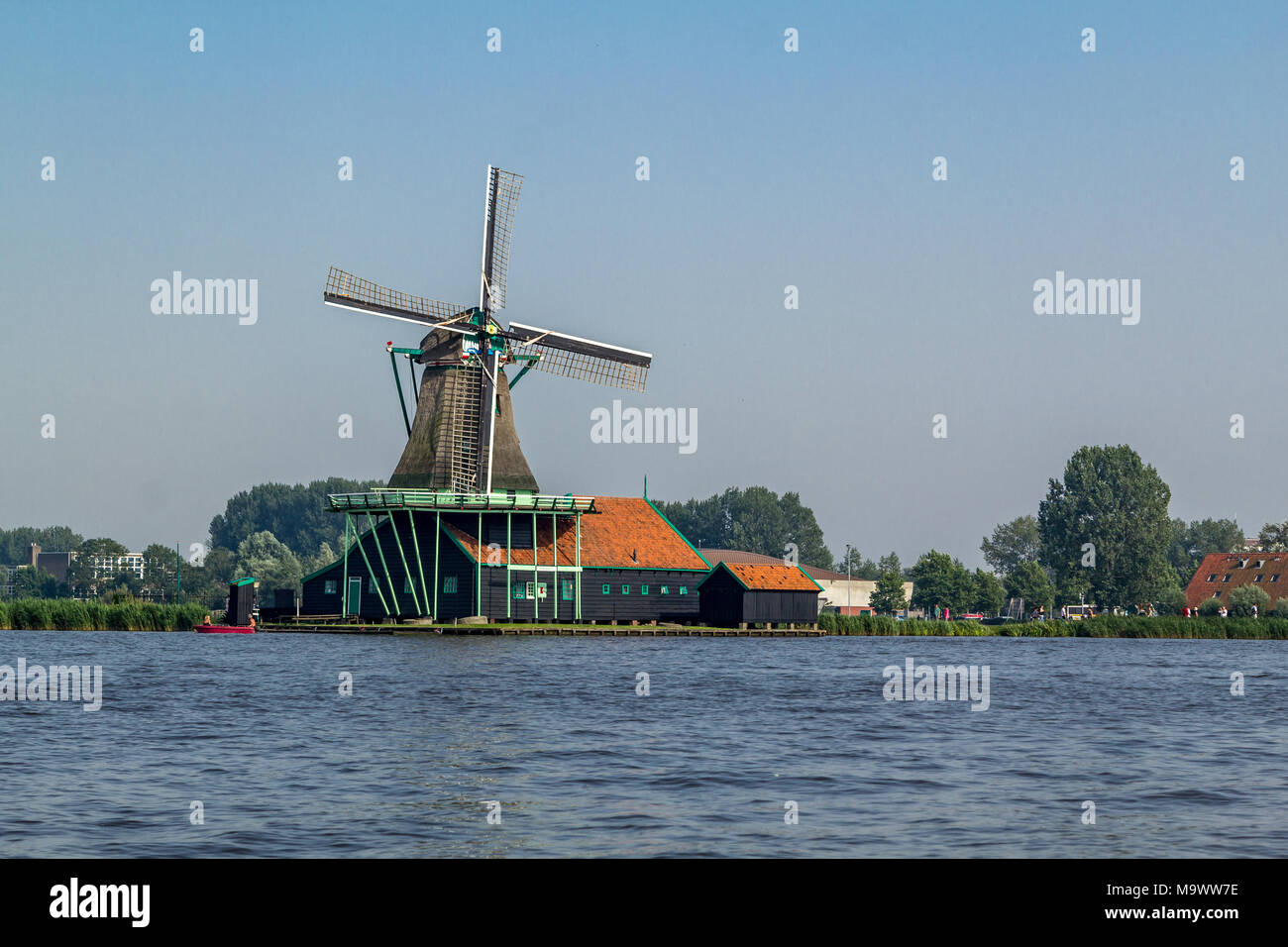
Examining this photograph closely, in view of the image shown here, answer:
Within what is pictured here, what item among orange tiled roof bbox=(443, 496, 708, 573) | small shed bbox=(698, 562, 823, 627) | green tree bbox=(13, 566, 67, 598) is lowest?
green tree bbox=(13, 566, 67, 598)

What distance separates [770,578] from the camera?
7519cm

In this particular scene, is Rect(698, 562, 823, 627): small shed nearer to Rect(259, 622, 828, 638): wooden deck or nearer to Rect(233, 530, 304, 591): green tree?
Rect(259, 622, 828, 638): wooden deck

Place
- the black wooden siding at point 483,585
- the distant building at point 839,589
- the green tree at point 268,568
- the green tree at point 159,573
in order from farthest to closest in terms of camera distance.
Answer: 1. the green tree at point 159,573
2. the green tree at point 268,568
3. the distant building at point 839,589
4. the black wooden siding at point 483,585

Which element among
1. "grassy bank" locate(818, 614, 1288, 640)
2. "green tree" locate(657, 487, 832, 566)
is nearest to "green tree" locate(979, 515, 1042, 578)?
"green tree" locate(657, 487, 832, 566)

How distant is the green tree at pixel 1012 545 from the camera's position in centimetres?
17450

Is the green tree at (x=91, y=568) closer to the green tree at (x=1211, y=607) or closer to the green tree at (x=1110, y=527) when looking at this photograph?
the green tree at (x=1110, y=527)

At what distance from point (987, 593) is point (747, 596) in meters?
45.4

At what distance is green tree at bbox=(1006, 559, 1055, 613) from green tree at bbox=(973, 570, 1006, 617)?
164cm

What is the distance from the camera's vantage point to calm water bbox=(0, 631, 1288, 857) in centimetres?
1377

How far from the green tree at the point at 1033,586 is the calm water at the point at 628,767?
75.7 metres

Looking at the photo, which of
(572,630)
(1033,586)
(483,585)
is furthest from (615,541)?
(1033,586)

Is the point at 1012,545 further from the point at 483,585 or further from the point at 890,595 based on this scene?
the point at 483,585

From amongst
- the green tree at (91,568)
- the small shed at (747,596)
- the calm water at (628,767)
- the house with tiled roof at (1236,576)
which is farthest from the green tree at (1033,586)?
the green tree at (91,568)

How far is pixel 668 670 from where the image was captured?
1586 inches
